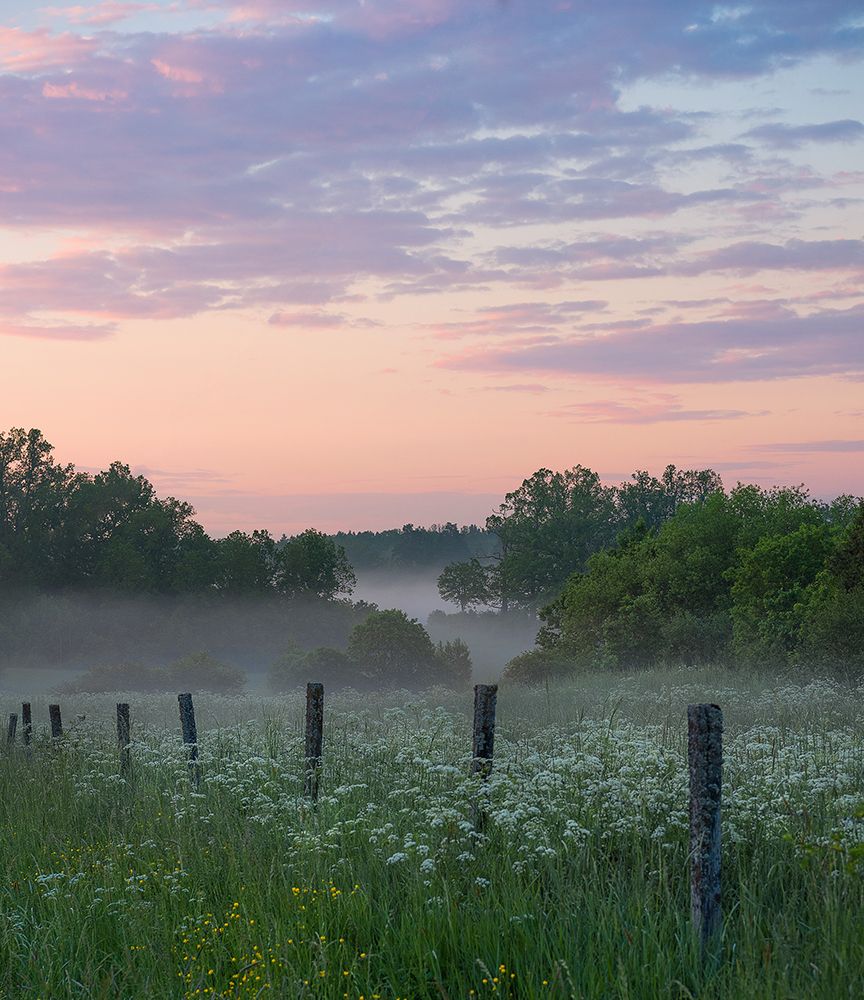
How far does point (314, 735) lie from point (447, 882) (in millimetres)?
4859

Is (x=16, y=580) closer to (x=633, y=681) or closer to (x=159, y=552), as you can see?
(x=159, y=552)

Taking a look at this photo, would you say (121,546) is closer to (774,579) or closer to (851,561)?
(774,579)

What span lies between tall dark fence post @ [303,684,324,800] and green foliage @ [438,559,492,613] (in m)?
93.5

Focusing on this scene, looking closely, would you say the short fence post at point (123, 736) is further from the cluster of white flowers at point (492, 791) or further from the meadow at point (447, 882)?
the meadow at point (447, 882)

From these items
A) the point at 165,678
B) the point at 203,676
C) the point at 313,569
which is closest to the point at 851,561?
the point at 203,676

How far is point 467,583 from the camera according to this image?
10644cm

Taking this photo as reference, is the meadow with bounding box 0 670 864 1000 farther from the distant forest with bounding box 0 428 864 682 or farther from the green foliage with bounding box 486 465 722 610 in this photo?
the green foliage with bounding box 486 465 722 610

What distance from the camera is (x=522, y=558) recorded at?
325 feet

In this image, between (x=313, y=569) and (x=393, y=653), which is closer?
(x=393, y=653)

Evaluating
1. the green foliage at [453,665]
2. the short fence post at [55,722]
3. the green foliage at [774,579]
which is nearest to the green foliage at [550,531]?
the green foliage at [453,665]

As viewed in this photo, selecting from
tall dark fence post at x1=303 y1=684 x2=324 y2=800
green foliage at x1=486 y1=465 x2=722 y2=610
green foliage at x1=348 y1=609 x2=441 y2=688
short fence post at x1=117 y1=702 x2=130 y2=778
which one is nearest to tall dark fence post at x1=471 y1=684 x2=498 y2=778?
tall dark fence post at x1=303 y1=684 x2=324 y2=800

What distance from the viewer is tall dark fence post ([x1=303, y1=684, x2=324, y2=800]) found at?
458 inches

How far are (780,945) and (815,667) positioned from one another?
1032 inches

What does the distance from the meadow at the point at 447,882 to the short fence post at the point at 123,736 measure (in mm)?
1838
